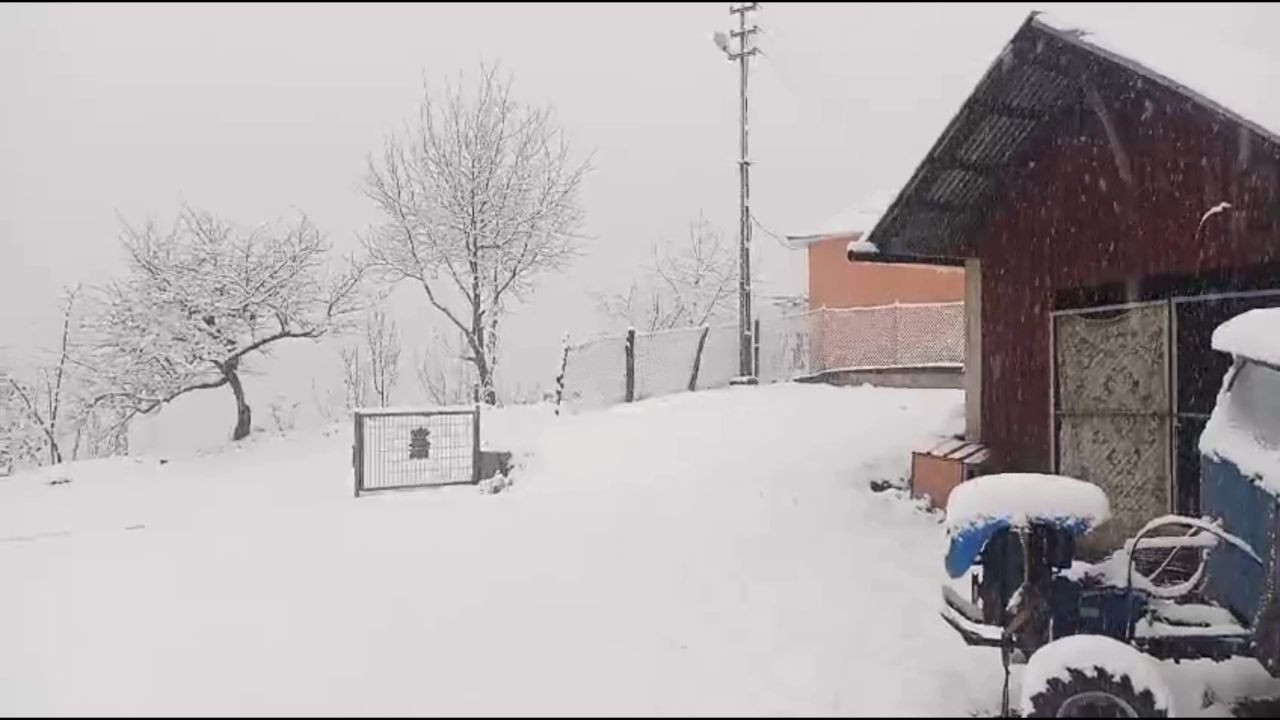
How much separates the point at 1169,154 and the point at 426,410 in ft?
30.6

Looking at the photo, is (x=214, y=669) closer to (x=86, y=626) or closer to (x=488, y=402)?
(x=86, y=626)

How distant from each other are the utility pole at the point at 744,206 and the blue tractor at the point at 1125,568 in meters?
11.7

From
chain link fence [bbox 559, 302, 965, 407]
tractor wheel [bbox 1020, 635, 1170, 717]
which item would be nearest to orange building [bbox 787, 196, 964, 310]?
chain link fence [bbox 559, 302, 965, 407]

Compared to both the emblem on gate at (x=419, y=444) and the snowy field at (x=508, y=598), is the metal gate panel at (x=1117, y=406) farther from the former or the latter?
the emblem on gate at (x=419, y=444)

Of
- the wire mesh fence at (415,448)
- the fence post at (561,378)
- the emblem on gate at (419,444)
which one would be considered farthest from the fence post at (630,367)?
the emblem on gate at (419,444)

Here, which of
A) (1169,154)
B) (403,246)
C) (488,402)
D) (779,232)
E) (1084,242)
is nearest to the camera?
(1169,154)

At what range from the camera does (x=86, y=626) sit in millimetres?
5250

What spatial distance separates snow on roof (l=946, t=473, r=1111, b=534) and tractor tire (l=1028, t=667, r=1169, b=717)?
755mm

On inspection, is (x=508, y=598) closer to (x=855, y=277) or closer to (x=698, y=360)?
(x=698, y=360)

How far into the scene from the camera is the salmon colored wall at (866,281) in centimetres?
1712

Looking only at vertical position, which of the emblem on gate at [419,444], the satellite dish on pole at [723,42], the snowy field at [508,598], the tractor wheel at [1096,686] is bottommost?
the snowy field at [508,598]

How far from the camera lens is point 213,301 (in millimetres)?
20547

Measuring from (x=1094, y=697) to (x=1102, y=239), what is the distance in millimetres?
4810

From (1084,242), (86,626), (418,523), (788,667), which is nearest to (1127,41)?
(1084,242)
